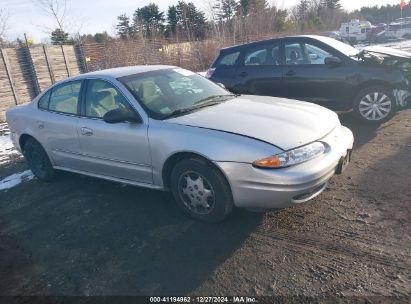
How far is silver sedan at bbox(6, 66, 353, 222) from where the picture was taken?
130 inches

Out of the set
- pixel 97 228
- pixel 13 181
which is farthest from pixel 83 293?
pixel 13 181

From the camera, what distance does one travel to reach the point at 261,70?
716 cm

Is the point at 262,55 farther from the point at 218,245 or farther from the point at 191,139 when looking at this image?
the point at 218,245

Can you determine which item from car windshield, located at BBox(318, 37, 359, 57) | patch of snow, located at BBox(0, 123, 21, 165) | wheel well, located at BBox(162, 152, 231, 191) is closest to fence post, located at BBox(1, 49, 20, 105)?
patch of snow, located at BBox(0, 123, 21, 165)

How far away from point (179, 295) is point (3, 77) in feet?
40.3

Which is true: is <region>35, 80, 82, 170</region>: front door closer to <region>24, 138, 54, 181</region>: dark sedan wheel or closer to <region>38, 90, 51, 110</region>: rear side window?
<region>38, 90, 51, 110</region>: rear side window

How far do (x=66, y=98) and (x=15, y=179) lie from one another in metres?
1.93

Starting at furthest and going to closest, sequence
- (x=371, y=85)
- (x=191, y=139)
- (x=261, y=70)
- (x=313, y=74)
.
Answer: (x=261, y=70), (x=313, y=74), (x=371, y=85), (x=191, y=139)

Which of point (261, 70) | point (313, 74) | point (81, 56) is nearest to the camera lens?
point (313, 74)

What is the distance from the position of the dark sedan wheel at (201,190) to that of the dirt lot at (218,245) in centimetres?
15

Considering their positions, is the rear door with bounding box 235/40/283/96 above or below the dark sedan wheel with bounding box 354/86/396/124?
above

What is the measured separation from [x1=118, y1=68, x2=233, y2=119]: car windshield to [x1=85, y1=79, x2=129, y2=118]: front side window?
16cm

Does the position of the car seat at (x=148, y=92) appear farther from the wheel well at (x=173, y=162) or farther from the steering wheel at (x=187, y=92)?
the wheel well at (x=173, y=162)

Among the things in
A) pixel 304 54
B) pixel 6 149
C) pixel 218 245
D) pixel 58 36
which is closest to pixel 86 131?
pixel 218 245
